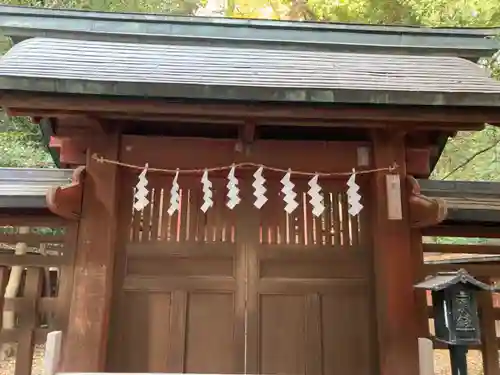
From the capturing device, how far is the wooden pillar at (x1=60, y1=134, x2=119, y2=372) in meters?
4.38

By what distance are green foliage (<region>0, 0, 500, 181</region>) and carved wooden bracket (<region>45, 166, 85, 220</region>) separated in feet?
19.8

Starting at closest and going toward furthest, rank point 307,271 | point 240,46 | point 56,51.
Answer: point 307,271, point 56,51, point 240,46

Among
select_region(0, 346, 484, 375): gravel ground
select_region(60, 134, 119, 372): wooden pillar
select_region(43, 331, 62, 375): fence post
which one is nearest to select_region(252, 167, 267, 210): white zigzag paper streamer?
select_region(60, 134, 119, 372): wooden pillar

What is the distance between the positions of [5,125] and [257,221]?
814cm

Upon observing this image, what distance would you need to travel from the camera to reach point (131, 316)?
473 cm

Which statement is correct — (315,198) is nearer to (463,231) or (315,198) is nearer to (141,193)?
(141,193)

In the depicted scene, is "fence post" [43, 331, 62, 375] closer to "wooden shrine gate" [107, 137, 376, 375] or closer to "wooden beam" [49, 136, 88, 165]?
"wooden shrine gate" [107, 137, 376, 375]

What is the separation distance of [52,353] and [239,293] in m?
1.73

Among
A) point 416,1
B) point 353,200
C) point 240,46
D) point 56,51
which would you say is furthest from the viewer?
point 416,1

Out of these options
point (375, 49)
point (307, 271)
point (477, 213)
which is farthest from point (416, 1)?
point (307, 271)

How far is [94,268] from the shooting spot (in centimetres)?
452

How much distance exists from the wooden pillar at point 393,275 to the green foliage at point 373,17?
458 centimetres

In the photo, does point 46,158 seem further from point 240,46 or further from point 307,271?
point 307,271

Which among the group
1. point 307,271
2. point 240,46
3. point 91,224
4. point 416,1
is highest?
point 416,1
